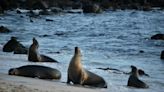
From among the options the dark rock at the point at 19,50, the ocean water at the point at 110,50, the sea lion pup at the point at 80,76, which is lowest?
the ocean water at the point at 110,50

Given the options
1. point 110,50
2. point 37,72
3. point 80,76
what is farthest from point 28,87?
point 110,50

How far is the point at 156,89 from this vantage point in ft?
39.8

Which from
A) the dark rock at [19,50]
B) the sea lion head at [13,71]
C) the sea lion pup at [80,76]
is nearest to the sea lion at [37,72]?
the sea lion head at [13,71]

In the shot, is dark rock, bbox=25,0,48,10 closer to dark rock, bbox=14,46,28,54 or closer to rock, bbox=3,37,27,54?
rock, bbox=3,37,27,54

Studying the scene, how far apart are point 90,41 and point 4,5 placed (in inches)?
1403

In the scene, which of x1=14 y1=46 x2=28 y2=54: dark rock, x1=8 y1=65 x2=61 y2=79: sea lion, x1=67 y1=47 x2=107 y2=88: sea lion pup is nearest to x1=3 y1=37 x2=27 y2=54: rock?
x1=14 y1=46 x2=28 y2=54: dark rock

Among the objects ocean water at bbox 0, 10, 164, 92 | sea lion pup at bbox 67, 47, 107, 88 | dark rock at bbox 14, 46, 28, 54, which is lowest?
ocean water at bbox 0, 10, 164, 92

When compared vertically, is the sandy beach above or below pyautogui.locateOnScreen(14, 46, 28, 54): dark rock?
above

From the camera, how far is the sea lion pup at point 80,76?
38.3 ft

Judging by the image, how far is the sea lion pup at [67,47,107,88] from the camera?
460 inches

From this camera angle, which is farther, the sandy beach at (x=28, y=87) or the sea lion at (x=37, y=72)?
the sea lion at (x=37, y=72)

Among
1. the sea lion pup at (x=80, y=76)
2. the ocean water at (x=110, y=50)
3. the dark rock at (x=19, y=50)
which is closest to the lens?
the sea lion pup at (x=80, y=76)

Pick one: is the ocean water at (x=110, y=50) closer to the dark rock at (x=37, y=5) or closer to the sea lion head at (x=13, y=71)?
the sea lion head at (x=13, y=71)

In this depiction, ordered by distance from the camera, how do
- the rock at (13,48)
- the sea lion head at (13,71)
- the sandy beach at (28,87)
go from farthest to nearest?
the rock at (13,48), the sea lion head at (13,71), the sandy beach at (28,87)
